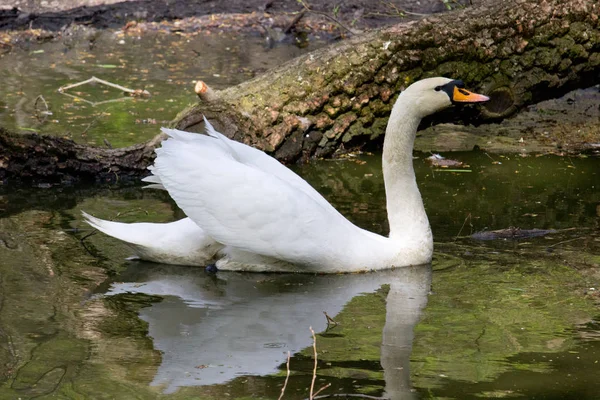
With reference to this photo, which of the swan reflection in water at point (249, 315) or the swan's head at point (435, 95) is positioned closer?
the swan reflection in water at point (249, 315)

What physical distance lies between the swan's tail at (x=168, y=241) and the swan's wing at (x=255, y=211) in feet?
1.02

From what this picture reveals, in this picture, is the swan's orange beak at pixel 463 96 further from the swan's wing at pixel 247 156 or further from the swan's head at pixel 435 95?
the swan's wing at pixel 247 156

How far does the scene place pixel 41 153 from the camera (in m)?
8.81

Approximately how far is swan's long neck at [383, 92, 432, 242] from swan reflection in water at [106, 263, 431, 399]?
27 centimetres

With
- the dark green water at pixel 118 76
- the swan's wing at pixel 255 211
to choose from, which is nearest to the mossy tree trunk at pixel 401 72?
the dark green water at pixel 118 76

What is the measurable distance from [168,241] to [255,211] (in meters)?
0.72

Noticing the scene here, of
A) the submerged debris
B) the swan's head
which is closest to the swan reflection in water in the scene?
the submerged debris

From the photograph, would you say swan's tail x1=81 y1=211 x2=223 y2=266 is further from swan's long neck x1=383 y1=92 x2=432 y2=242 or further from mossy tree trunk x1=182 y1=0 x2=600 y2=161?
mossy tree trunk x1=182 y1=0 x2=600 y2=161

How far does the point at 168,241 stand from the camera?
685cm

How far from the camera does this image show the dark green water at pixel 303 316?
4.77 m

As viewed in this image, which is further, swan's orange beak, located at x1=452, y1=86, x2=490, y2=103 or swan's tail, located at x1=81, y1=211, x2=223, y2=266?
swan's orange beak, located at x1=452, y1=86, x2=490, y2=103

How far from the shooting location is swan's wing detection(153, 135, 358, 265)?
6477 millimetres

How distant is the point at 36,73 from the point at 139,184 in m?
5.93

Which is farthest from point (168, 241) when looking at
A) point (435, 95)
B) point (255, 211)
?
point (435, 95)
